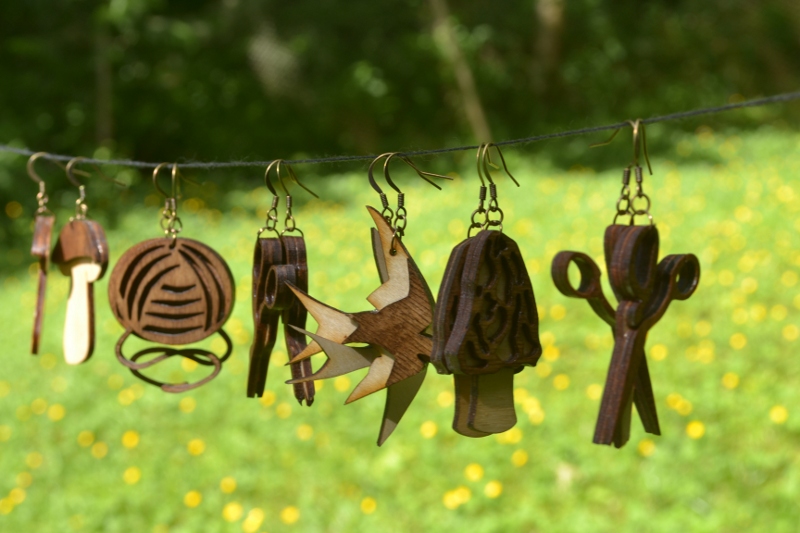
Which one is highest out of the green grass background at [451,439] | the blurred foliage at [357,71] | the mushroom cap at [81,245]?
the blurred foliage at [357,71]

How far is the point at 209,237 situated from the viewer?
6254mm

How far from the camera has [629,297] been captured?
1411mm

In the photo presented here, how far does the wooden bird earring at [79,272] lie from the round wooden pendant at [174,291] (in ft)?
0.63

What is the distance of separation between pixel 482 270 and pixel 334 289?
139 inches

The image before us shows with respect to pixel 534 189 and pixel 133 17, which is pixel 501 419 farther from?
pixel 133 17

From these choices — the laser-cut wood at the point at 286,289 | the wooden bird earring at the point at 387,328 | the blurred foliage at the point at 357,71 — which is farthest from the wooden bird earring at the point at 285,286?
the blurred foliage at the point at 357,71

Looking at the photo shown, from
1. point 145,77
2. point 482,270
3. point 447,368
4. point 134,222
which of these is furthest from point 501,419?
point 145,77

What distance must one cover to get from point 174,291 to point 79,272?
37 centimetres

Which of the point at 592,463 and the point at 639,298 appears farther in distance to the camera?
the point at 592,463

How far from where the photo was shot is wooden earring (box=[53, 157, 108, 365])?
1942mm

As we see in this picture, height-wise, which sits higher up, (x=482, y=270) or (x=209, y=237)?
(x=209, y=237)

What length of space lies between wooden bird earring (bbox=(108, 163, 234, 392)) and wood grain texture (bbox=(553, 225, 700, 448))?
77 cm

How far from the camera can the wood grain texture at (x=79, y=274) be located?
1.94 meters

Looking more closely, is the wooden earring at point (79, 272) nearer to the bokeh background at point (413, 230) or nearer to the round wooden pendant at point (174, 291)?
the round wooden pendant at point (174, 291)
